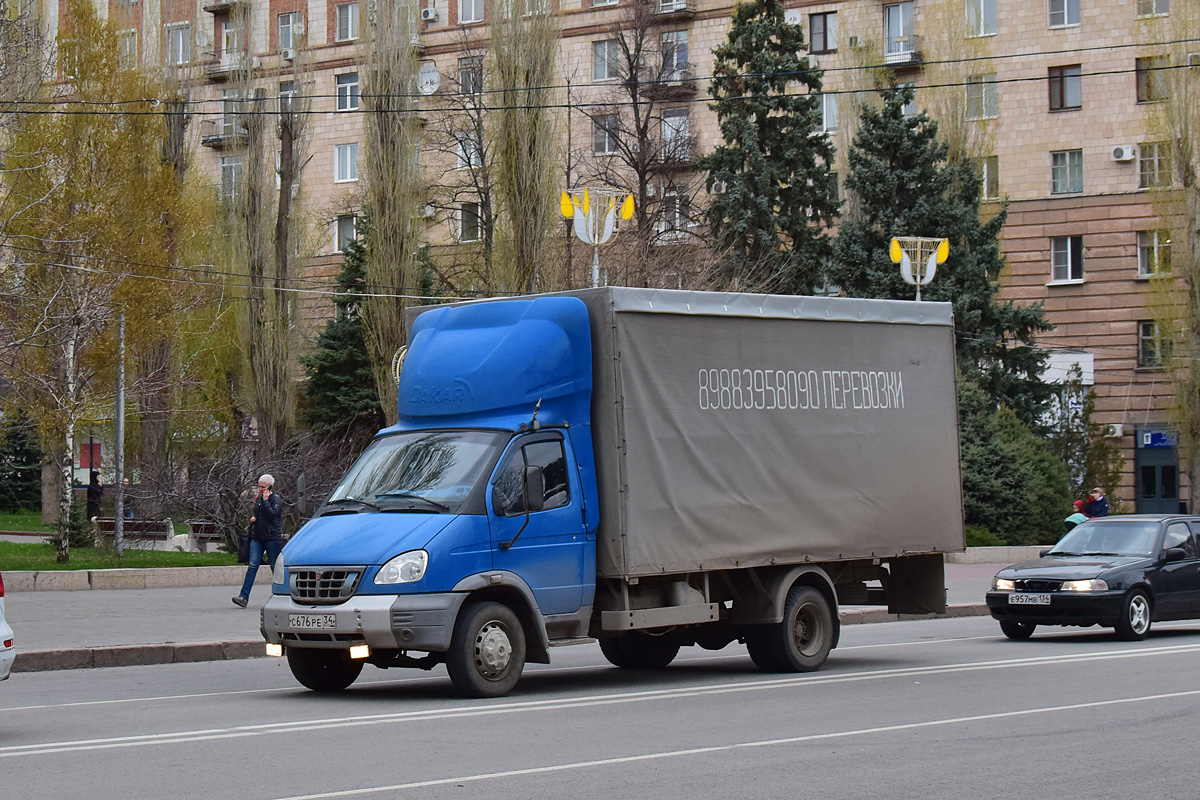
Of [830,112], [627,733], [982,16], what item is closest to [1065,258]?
[982,16]

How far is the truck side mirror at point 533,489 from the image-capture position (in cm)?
1244

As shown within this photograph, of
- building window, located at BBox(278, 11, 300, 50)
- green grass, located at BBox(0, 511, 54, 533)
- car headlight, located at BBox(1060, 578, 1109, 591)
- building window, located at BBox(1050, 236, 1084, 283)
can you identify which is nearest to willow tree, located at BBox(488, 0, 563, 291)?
green grass, located at BBox(0, 511, 54, 533)

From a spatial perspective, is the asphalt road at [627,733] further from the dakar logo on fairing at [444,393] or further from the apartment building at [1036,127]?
the apartment building at [1036,127]

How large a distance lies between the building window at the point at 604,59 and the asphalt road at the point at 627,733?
4294cm

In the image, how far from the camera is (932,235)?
43.6 m

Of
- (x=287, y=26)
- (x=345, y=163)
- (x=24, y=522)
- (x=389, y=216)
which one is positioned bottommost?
(x=24, y=522)

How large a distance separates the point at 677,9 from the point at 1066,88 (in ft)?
45.7

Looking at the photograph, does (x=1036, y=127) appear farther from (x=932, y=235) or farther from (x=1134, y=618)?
(x=1134, y=618)

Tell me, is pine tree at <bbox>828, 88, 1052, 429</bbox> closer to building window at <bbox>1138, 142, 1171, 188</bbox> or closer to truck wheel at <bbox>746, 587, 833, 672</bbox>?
building window at <bbox>1138, 142, 1171, 188</bbox>

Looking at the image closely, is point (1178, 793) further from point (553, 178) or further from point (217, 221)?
point (217, 221)

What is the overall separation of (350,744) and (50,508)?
132ft

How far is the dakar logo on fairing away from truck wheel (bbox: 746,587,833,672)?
358cm

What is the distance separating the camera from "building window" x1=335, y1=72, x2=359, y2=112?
6156 cm

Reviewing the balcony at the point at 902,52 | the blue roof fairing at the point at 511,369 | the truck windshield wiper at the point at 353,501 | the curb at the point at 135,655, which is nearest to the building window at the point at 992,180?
the balcony at the point at 902,52
